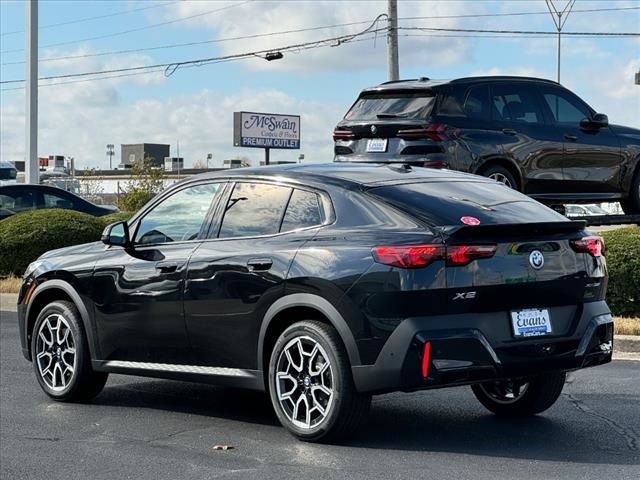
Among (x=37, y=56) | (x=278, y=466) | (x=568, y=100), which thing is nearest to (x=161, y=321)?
(x=278, y=466)

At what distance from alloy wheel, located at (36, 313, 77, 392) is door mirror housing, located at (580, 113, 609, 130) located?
8324 mm

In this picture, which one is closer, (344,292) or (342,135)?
(344,292)

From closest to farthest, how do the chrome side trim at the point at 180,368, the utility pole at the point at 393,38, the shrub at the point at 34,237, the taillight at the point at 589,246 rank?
the taillight at the point at 589,246 < the chrome side trim at the point at 180,368 < the shrub at the point at 34,237 < the utility pole at the point at 393,38

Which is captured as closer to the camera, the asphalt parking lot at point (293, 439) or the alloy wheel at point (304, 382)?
the asphalt parking lot at point (293, 439)

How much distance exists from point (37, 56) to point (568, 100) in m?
13.9

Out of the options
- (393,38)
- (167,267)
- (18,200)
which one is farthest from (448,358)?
(393,38)

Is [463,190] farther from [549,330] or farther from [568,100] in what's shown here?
[568,100]

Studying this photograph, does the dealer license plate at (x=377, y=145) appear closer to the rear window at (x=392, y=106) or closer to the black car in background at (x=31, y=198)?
the rear window at (x=392, y=106)

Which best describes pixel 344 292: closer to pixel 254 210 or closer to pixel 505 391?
pixel 254 210

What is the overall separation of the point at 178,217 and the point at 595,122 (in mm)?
8101

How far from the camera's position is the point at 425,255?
6535 mm

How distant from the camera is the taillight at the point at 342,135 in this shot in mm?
13961

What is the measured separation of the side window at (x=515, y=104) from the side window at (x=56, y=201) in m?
9.98

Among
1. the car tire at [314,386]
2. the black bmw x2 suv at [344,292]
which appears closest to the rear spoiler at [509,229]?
the black bmw x2 suv at [344,292]
